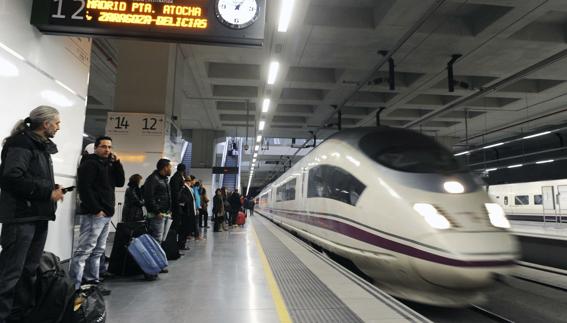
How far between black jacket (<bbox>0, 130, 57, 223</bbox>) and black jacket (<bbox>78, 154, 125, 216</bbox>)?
3.43ft

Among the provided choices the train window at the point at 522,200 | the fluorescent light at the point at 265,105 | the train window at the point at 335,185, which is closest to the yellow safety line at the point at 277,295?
the train window at the point at 335,185

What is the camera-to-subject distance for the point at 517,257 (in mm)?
3916

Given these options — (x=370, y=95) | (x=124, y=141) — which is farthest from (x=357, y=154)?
(x=370, y=95)

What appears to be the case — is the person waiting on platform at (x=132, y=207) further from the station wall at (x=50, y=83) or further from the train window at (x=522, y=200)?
the train window at (x=522, y=200)

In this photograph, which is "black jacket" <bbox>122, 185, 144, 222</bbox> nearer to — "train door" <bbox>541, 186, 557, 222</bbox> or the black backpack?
the black backpack

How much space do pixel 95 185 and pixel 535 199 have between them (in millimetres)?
18655

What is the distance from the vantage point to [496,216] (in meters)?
4.18

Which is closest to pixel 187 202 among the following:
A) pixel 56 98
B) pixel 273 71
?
pixel 56 98

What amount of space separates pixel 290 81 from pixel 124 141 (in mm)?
5968

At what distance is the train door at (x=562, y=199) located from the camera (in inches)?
595

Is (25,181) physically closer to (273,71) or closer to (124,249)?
(124,249)

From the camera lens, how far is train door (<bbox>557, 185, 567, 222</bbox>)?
1512 cm

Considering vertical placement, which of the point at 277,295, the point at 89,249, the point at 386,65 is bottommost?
the point at 277,295

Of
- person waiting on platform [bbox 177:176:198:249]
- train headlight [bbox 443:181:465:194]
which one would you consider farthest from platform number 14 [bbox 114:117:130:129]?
train headlight [bbox 443:181:465:194]
